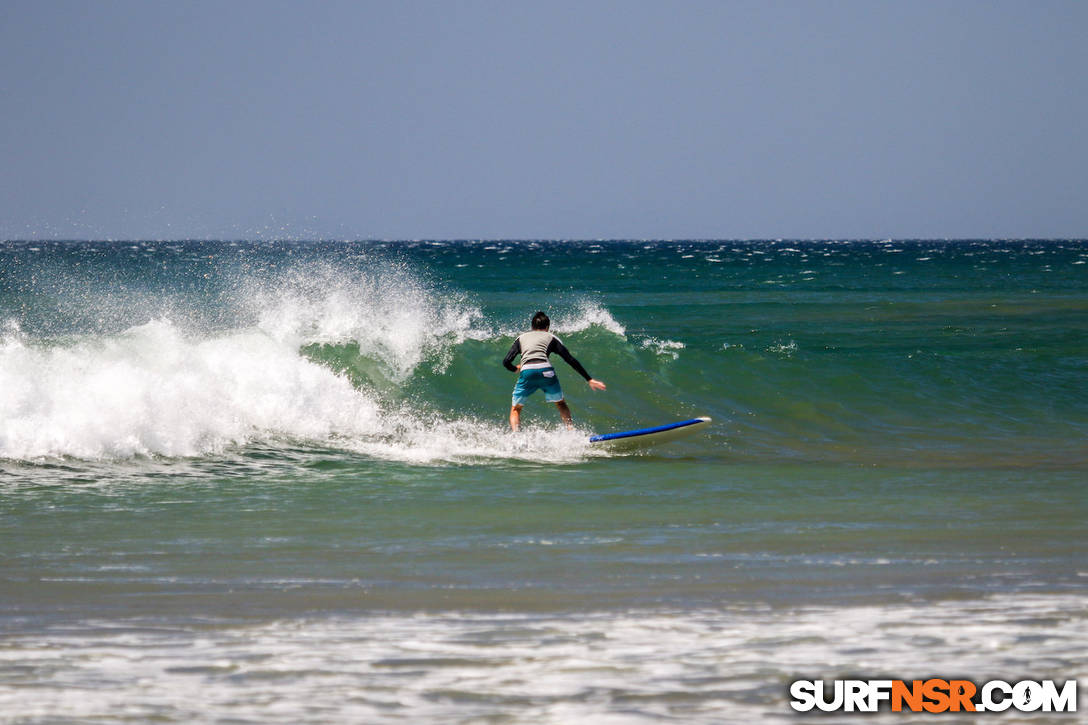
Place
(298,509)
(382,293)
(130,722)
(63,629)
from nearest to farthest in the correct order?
(130,722), (63,629), (298,509), (382,293)

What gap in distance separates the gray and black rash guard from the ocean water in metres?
0.89

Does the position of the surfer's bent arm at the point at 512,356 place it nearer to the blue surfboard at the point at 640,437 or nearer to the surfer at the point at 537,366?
the surfer at the point at 537,366

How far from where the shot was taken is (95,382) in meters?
12.6

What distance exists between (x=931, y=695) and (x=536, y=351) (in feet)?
26.6

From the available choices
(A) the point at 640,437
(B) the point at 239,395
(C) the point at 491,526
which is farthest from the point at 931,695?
(B) the point at 239,395

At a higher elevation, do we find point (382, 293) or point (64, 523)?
point (382, 293)

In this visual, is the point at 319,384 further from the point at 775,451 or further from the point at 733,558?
the point at 733,558

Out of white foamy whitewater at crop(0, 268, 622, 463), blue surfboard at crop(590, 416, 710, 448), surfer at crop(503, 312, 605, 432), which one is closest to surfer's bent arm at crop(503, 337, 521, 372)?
surfer at crop(503, 312, 605, 432)

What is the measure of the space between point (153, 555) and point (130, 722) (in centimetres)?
268

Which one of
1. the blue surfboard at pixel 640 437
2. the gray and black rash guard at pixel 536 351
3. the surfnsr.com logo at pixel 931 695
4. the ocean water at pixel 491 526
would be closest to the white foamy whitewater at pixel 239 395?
the ocean water at pixel 491 526

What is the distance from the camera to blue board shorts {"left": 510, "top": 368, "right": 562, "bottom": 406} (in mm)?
12555

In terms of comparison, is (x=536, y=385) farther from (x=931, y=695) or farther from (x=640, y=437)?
→ (x=931, y=695)

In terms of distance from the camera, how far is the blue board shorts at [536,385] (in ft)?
41.2

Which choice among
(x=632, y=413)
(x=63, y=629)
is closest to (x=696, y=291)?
(x=632, y=413)
